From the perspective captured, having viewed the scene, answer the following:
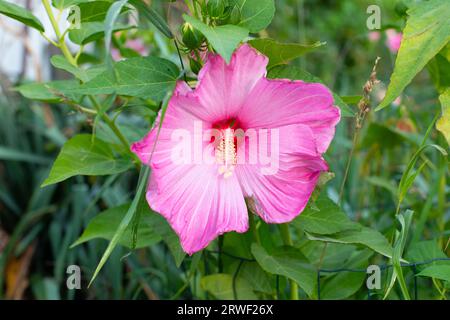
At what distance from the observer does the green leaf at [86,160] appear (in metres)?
0.76

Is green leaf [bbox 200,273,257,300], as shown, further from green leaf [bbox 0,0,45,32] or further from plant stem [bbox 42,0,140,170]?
green leaf [bbox 0,0,45,32]

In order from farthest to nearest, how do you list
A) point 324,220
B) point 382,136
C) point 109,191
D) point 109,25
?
point 109,191
point 382,136
point 324,220
point 109,25

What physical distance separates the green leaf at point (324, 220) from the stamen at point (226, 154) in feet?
0.36

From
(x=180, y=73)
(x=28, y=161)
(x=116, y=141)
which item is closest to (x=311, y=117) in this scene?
(x=180, y=73)

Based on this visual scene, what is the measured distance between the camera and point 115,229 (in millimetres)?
867

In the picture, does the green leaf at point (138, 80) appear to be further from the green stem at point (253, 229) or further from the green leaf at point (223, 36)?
the green stem at point (253, 229)

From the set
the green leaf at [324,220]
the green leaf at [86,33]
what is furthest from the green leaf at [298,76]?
the green leaf at [86,33]

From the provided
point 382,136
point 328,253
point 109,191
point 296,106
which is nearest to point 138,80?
point 296,106

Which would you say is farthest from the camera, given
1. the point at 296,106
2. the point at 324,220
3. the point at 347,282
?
the point at 347,282

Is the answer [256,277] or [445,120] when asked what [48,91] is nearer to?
[256,277]

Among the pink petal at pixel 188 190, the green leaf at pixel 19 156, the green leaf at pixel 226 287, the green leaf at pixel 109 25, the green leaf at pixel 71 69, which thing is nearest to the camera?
the green leaf at pixel 109 25

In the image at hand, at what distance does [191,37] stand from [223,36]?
2.9 inches
